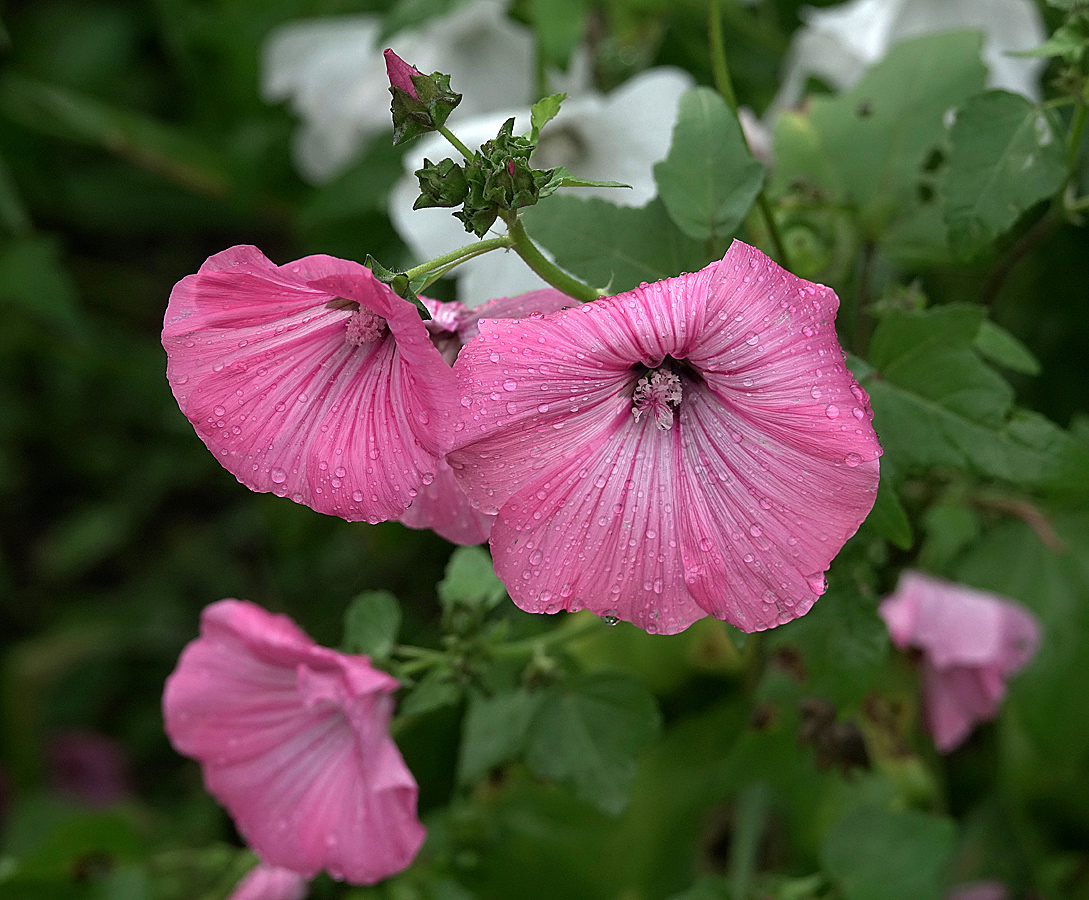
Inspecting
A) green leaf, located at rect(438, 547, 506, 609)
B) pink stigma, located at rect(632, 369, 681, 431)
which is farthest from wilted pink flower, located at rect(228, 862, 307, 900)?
pink stigma, located at rect(632, 369, 681, 431)

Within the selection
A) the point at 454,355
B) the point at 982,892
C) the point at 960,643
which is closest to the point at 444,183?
the point at 454,355

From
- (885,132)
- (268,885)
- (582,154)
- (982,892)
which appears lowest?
(982,892)

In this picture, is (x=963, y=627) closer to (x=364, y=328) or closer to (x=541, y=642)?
(x=541, y=642)

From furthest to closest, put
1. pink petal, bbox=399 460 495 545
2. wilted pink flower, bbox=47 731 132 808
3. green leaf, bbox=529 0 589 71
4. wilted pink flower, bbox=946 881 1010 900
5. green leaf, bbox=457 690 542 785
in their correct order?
wilted pink flower, bbox=47 731 132 808
wilted pink flower, bbox=946 881 1010 900
green leaf, bbox=529 0 589 71
green leaf, bbox=457 690 542 785
pink petal, bbox=399 460 495 545

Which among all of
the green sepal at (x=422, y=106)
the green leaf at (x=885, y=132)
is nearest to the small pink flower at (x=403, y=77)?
the green sepal at (x=422, y=106)

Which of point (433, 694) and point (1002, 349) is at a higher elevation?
point (1002, 349)

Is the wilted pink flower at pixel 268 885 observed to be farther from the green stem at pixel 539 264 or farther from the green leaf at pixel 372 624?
the green stem at pixel 539 264

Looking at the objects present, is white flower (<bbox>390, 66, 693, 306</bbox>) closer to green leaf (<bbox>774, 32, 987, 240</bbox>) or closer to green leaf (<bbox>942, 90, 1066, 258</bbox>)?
green leaf (<bbox>774, 32, 987, 240</bbox>)
